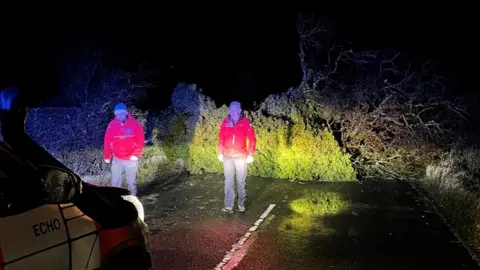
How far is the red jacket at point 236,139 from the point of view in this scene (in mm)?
8914

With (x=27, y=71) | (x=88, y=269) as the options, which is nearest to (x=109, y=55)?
(x=27, y=71)

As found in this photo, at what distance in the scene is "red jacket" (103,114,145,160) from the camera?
8586mm

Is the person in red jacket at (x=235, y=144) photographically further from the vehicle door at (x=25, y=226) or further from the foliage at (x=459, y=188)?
the vehicle door at (x=25, y=226)

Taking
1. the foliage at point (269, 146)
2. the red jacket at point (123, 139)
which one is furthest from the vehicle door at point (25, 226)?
the foliage at point (269, 146)

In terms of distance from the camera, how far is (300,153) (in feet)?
43.1

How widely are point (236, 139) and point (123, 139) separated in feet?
6.25

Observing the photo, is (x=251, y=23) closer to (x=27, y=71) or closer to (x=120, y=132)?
(x=27, y=71)

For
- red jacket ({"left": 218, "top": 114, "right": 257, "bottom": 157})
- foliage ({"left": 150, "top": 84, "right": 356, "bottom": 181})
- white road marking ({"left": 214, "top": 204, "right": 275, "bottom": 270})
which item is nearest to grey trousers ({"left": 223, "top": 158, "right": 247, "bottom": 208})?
red jacket ({"left": 218, "top": 114, "right": 257, "bottom": 157})

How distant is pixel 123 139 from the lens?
28.1ft

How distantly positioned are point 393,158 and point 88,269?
11.3m

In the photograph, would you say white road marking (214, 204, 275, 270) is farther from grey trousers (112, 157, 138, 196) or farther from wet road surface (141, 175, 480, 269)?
grey trousers (112, 157, 138, 196)

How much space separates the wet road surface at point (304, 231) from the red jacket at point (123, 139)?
3.96 ft

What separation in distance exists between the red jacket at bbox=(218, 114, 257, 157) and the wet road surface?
1.12m

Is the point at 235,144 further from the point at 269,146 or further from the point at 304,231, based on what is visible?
the point at 269,146
